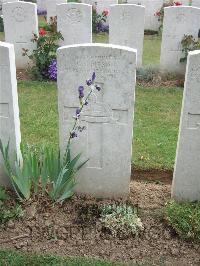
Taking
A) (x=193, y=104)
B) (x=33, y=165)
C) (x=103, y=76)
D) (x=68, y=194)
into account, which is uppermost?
(x=103, y=76)

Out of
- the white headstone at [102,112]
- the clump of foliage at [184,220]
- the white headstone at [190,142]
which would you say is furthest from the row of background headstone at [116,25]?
the clump of foliage at [184,220]

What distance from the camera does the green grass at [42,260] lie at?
3477 millimetres

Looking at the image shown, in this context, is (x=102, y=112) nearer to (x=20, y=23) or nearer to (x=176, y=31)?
(x=176, y=31)

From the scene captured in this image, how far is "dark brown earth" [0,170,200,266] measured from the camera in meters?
3.62

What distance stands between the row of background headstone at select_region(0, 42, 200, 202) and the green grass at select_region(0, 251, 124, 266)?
96 centimetres

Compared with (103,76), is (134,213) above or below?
below

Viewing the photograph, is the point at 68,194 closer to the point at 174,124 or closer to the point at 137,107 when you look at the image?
the point at 174,124

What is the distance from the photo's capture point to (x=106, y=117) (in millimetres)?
3924

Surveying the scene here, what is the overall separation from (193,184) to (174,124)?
7.70ft

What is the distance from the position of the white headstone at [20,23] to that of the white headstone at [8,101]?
485 cm

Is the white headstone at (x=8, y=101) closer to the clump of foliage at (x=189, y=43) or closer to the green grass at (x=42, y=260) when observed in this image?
the green grass at (x=42, y=260)

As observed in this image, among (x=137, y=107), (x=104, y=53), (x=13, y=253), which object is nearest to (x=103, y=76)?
(x=104, y=53)

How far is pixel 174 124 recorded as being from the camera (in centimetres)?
640

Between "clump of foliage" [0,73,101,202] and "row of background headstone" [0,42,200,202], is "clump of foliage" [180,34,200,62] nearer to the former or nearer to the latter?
"row of background headstone" [0,42,200,202]
